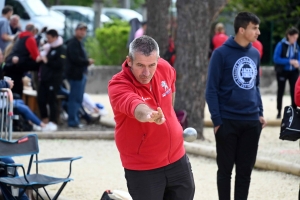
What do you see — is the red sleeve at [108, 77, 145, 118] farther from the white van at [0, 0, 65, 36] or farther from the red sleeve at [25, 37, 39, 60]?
the white van at [0, 0, 65, 36]

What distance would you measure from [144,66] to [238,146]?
2331 millimetres

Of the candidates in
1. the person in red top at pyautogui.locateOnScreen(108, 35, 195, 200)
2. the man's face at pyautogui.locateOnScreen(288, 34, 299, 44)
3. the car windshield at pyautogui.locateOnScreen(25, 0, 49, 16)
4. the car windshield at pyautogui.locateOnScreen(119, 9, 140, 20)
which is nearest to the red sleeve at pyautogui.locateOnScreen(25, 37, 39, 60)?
the man's face at pyautogui.locateOnScreen(288, 34, 299, 44)

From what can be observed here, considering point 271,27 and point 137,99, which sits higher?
point 137,99

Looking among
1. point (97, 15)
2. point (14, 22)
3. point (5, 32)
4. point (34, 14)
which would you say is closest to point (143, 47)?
point (5, 32)

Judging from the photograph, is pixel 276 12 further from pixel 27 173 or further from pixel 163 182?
pixel 163 182

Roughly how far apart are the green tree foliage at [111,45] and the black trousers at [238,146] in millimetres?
16149

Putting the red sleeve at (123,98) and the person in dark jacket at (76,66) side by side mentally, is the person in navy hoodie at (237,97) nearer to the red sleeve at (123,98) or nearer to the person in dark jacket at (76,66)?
the red sleeve at (123,98)

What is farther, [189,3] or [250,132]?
[189,3]

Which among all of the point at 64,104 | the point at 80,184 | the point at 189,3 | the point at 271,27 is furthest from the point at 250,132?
the point at 271,27

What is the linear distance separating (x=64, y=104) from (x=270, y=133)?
409cm

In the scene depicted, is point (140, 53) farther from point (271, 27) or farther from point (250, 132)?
point (271, 27)

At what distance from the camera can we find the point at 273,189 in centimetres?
871

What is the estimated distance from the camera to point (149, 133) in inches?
193

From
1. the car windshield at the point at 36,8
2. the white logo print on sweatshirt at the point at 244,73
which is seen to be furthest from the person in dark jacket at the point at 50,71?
the car windshield at the point at 36,8
